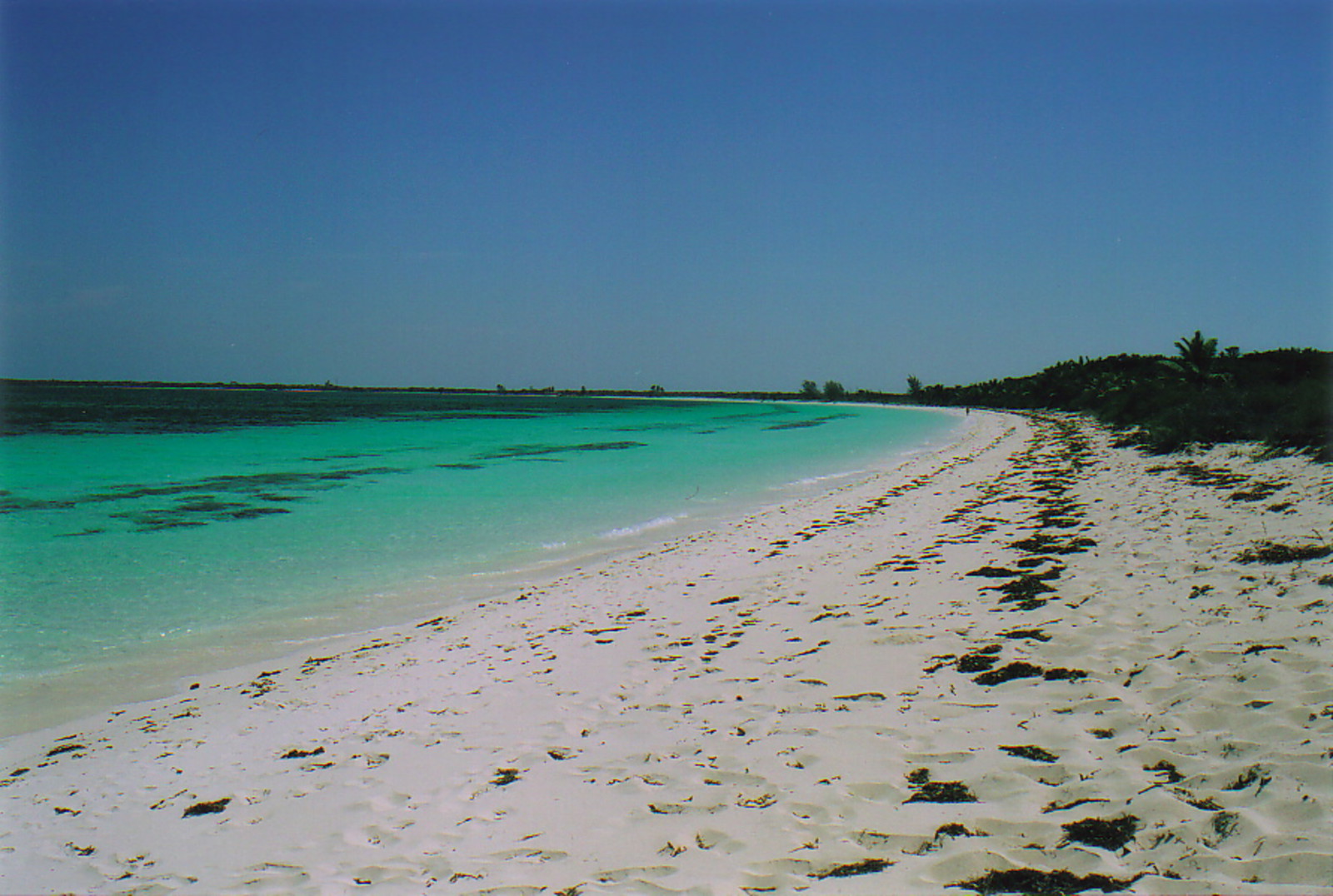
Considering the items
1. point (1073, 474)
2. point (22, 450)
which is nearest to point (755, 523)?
point (1073, 474)

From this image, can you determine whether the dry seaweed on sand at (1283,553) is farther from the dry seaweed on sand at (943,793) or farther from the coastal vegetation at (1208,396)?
the coastal vegetation at (1208,396)

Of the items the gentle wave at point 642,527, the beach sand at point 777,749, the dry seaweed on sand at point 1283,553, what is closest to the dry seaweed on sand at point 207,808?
the beach sand at point 777,749

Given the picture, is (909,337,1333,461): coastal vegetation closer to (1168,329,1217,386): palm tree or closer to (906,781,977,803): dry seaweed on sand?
(1168,329,1217,386): palm tree

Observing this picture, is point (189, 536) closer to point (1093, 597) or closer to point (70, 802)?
point (70, 802)

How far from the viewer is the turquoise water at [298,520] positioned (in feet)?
30.1

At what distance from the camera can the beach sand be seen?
2.92 metres

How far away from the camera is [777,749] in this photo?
4.05 metres

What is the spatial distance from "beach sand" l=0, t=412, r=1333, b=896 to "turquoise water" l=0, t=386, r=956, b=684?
2.65 metres

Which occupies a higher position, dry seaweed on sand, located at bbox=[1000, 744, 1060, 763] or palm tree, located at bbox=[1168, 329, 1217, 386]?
palm tree, located at bbox=[1168, 329, 1217, 386]

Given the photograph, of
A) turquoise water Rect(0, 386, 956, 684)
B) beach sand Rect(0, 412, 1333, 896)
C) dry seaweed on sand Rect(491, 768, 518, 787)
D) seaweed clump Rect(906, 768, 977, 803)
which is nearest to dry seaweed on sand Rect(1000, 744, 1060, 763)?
beach sand Rect(0, 412, 1333, 896)

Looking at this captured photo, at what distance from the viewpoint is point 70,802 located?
443cm

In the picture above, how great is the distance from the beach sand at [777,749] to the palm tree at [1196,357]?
32.5 m

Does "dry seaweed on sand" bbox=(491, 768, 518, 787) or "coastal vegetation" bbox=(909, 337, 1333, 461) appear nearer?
"dry seaweed on sand" bbox=(491, 768, 518, 787)

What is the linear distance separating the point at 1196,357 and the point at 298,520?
40.3 meters
